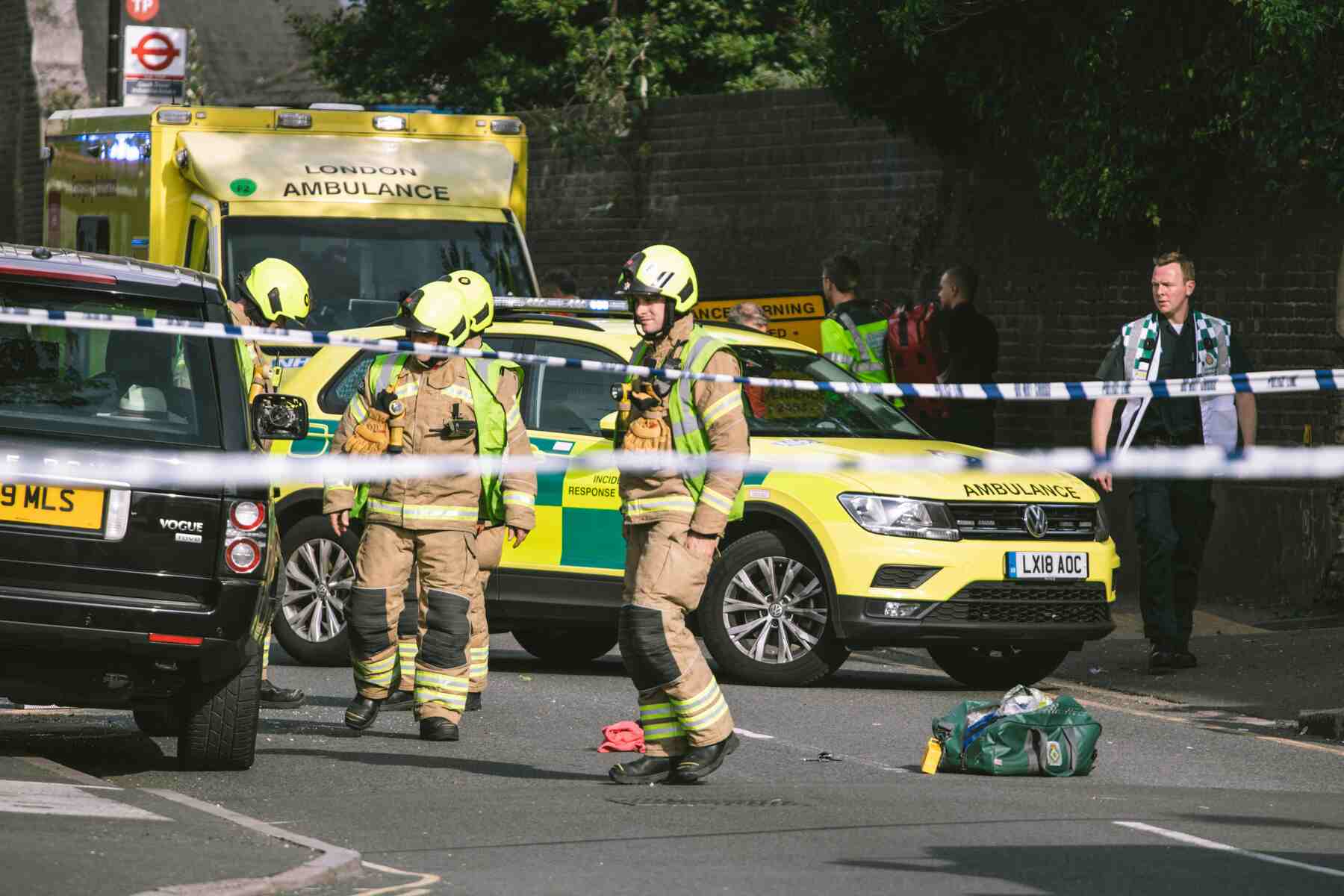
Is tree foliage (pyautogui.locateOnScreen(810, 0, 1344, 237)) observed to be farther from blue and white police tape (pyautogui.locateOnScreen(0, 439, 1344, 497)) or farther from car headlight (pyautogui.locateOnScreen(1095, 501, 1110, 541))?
car headlight (pyautogui.locateOnScreen(1095, 501, 1110, 541))

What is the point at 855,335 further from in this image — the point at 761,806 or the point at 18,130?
the point at 18,130

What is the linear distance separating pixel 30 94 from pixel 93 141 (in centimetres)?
1919

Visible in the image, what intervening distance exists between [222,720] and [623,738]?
68.1 inches

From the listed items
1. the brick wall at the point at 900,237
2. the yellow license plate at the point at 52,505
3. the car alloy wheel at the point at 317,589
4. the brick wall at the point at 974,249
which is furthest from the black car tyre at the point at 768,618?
the brick wall at the point at 900,237

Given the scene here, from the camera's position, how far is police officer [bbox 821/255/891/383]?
15375 millimetres

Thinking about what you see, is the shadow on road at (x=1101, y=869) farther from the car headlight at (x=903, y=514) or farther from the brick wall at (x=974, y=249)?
the brick wall at (x=974, y=249)

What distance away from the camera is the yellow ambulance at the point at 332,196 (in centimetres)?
1559

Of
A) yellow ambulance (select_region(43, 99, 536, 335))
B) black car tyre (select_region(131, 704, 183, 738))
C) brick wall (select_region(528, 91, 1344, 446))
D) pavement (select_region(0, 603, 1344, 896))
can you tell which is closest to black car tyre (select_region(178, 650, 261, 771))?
pavement (select_region(0, 603, 1344, 896))

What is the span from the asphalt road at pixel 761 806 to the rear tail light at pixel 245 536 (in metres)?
0.81

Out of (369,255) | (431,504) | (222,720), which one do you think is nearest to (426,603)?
(431,504)

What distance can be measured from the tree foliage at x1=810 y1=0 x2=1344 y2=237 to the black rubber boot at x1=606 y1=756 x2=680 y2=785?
685 centimetres

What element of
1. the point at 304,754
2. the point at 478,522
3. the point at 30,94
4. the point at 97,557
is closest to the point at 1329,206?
the point at 478,522

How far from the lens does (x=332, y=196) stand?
15883 mm

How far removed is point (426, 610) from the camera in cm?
991
